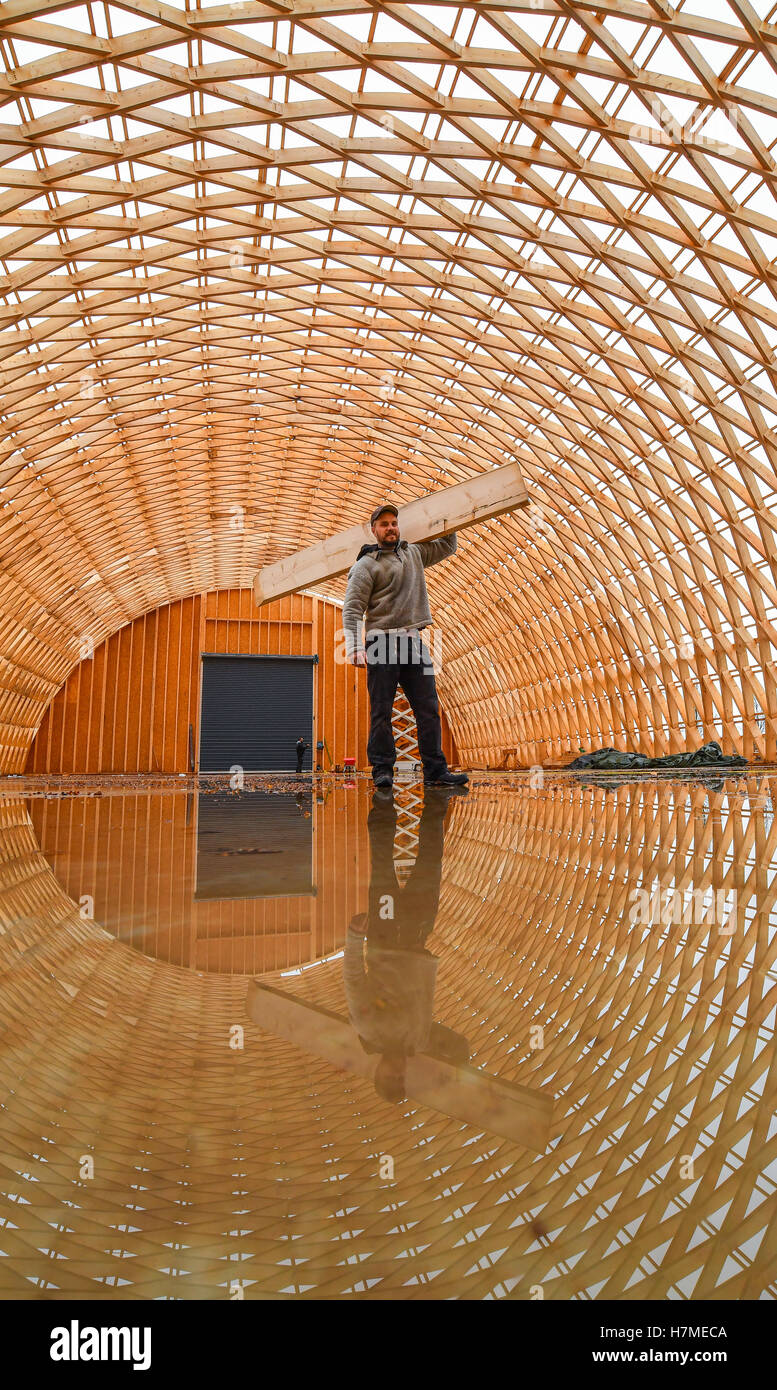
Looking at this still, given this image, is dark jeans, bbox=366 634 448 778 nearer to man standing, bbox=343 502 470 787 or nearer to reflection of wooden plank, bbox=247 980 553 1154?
man standing, bbox=343 502 470 787

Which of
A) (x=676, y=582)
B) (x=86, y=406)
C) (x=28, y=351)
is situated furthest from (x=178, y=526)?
(x=676, y=582)

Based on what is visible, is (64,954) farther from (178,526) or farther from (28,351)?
(178,526)

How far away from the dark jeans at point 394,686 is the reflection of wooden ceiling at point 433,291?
12.0 meters

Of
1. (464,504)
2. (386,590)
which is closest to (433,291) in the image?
(464,504)

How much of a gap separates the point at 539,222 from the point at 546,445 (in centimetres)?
1171

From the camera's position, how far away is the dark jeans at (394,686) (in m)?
7.67

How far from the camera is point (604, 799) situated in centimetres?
701

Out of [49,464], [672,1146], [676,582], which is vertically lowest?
[672,1146]

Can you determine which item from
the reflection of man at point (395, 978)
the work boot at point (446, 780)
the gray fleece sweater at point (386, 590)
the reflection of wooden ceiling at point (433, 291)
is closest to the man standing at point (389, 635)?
the gray fleece sweater at point (386, 590)

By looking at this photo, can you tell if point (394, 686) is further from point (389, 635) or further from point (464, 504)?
point (464, 504)

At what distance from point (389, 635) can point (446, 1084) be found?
22.7 feet

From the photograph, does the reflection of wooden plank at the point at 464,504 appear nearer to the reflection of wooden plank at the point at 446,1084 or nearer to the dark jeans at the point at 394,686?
the dark jeans at the point at 394,686

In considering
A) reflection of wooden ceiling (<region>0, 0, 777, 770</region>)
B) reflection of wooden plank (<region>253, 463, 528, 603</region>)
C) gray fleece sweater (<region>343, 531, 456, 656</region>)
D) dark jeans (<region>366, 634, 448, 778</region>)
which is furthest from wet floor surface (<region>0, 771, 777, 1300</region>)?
reflection of wooden ceiling (<region>0, 0, 777, 770</region>)

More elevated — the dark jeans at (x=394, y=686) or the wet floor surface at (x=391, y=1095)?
the dark jeans at (x=394, y=686)
